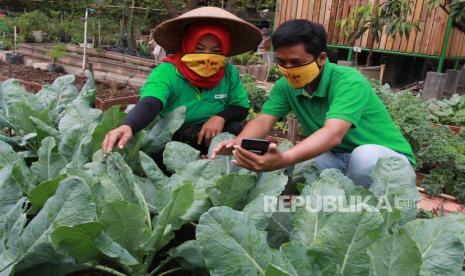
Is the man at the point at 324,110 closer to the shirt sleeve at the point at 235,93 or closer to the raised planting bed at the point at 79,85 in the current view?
the shirt sleeve at the point at 235,93

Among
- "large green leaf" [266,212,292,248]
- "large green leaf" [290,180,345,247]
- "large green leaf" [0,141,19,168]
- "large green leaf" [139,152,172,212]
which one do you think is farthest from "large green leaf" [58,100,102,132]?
"large green leaf" [290,180,345,247]

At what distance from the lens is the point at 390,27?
5.54 meters

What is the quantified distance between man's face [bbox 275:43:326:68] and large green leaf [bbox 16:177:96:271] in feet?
3.84

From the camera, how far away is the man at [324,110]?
185 centimetres

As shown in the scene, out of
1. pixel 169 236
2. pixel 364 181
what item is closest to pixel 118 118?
pixel 169 236

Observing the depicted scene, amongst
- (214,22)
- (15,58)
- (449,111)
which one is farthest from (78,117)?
(15,58)

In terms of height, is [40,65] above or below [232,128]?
below

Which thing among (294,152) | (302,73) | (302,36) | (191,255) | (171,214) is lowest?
(191,255)

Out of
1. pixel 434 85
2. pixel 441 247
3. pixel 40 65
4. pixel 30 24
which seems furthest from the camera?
pixel 30 24

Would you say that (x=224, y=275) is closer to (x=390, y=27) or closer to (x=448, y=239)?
(x=448, y=239)

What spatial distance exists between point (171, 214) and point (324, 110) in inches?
49.3

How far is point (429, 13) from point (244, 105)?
5.73 metres

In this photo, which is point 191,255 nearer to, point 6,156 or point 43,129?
point 6,156

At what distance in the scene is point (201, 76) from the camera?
2.33m
